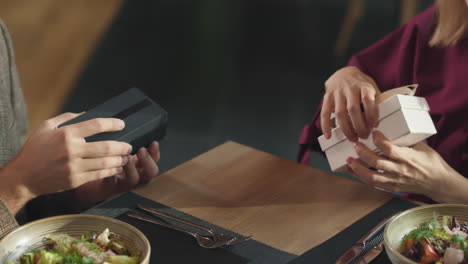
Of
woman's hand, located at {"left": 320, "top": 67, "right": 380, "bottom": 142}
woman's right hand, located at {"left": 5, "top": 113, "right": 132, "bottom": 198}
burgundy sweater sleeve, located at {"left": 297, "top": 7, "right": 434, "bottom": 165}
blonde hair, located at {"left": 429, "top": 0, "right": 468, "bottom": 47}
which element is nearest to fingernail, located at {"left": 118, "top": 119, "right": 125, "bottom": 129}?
woman's right hand, located at {"left": 5, "top": 113, "right": 132, "bottom": 198}

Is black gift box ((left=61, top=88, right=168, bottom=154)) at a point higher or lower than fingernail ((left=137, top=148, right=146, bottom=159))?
higher

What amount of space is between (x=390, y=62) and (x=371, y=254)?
82 cm

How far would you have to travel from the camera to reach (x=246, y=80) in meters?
4.07

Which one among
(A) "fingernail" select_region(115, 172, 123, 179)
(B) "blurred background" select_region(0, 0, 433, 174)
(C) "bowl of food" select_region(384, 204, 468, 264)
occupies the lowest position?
(B) "blurred background" select_region(0, 0, 433, 174)

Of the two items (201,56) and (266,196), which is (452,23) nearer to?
(266,196)

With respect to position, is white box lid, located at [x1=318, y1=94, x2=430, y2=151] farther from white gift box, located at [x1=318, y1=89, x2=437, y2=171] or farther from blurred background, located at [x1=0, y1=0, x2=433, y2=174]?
blurred background, located at [x1=0, y1=0, x2=433, y2=174]

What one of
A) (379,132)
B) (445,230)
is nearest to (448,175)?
(379,132)

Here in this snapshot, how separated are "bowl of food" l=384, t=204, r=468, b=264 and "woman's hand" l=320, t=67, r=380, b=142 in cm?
27

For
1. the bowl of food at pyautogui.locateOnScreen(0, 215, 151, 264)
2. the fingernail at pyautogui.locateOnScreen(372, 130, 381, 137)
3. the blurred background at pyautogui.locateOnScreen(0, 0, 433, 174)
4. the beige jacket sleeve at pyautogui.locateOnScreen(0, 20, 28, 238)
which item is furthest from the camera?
the blurred background at pyautogui.locateOnScreen(0, 0, 433, 174)

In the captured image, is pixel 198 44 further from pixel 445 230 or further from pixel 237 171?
pixel 445 230

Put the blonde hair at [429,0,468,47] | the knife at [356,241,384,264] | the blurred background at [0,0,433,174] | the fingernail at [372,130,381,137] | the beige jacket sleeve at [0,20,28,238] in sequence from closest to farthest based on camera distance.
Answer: the knife at [356,241,384,264] < the fingernail at [372,130,381,137] < the beige jacket sleeve at [0,20,28,238] < the blonde hair at [429,0,468,47] < the blurred background at [0,0,433,174]

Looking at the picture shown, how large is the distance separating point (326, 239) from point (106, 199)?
1.66 ft

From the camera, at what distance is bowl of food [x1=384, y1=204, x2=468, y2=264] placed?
1110mm

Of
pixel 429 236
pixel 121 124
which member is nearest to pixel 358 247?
pixel 429 236
